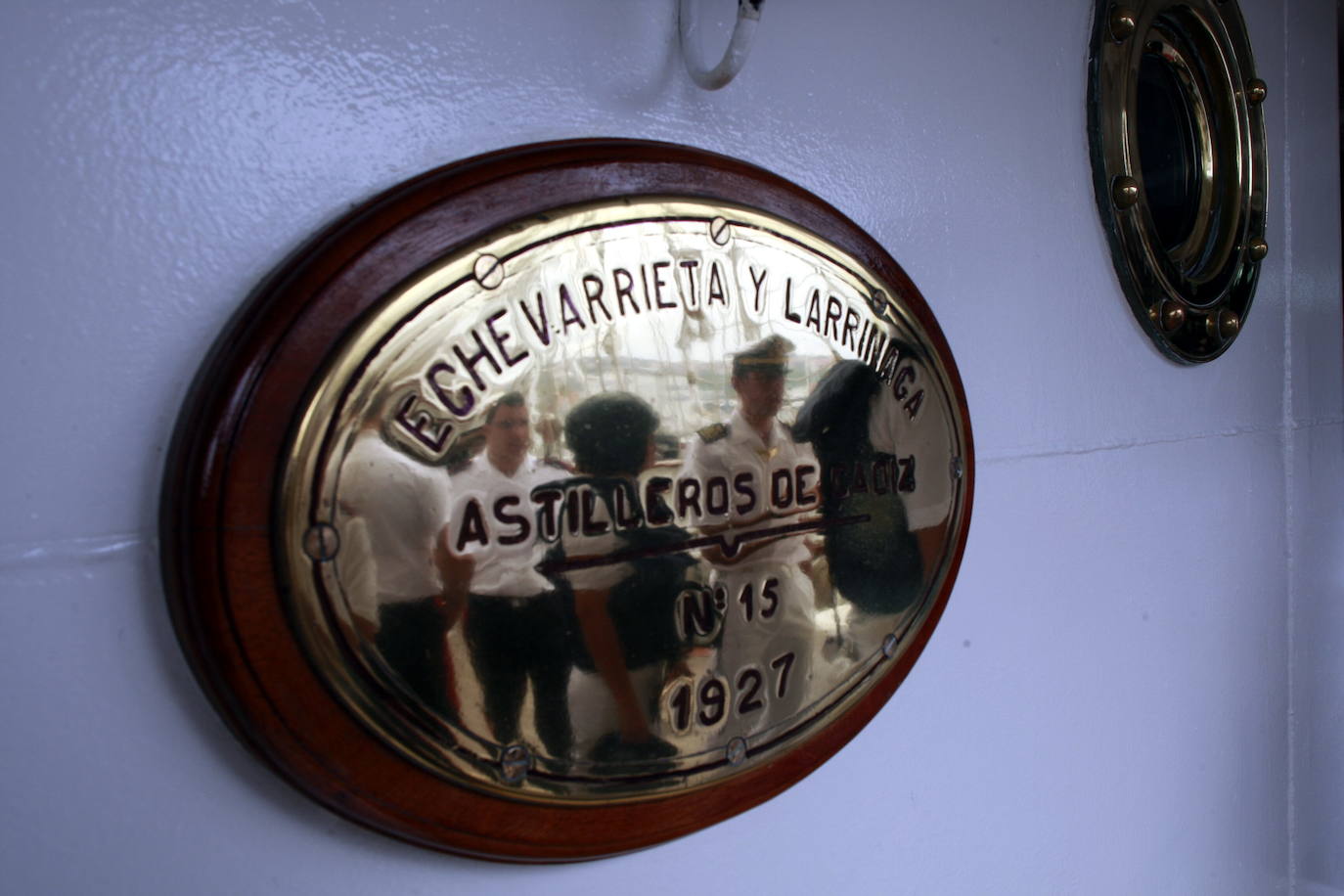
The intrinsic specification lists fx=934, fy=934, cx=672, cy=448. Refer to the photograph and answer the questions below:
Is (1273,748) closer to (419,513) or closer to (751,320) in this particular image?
(751,320)

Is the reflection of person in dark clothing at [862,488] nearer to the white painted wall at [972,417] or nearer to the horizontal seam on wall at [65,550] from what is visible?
the white painted wall at [972,417]

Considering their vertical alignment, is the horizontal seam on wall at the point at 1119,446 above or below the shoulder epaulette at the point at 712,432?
above

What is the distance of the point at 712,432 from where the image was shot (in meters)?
0.61

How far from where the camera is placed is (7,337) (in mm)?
419

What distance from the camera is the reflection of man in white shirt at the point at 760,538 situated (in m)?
0.62

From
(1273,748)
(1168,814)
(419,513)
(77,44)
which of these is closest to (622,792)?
(419,513)

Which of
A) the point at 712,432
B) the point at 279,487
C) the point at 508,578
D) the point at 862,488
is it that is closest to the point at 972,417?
the point at 862,488

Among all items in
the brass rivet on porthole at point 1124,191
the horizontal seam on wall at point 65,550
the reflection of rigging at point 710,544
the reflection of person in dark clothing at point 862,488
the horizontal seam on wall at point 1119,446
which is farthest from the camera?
the brass rivet on porthole at point 1124,191

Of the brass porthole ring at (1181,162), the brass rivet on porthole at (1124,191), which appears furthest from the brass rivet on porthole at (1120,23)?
the brass rivet on porthole at (1124,191)

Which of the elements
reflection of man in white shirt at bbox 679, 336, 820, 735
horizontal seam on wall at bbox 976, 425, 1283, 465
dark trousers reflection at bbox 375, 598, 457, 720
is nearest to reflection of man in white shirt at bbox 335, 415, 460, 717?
dark trousers reflection at bbox 375, 598, 457, 720

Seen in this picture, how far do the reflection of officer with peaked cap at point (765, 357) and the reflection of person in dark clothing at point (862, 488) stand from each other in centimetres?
4

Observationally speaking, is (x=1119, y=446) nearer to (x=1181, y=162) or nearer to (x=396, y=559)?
(x=1181, y=162)

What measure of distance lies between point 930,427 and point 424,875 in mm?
477

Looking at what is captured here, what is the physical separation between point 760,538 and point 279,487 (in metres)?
0.31
